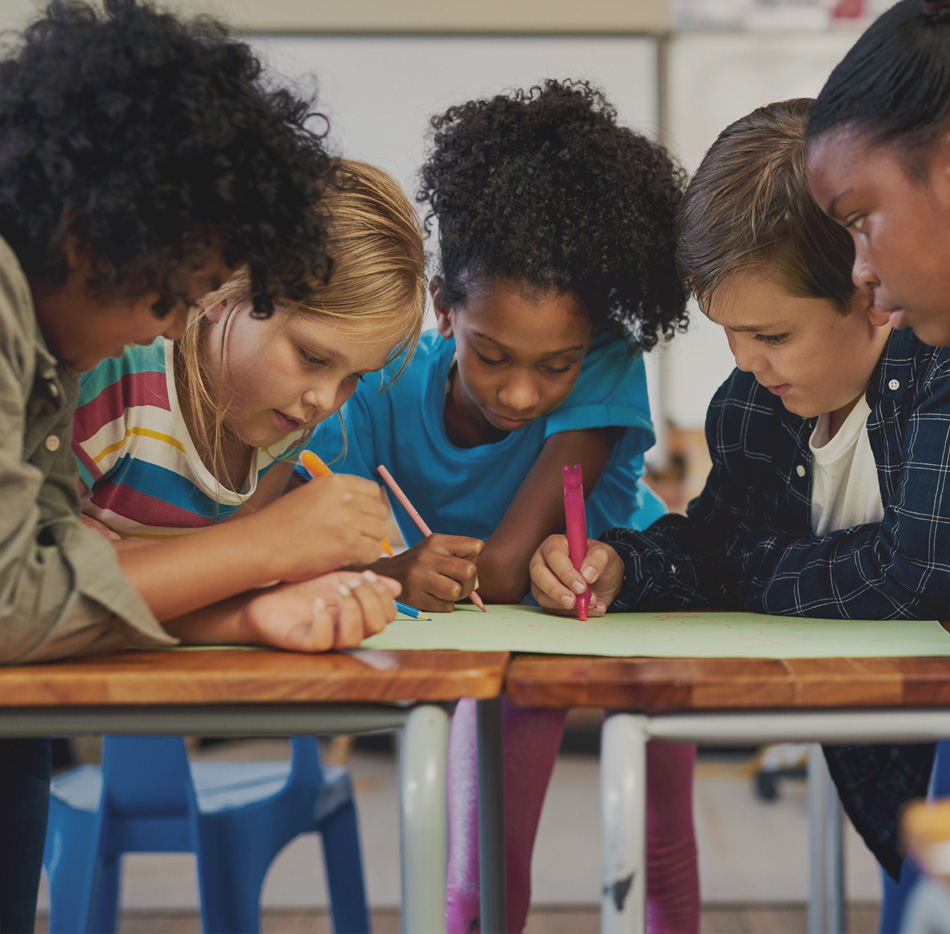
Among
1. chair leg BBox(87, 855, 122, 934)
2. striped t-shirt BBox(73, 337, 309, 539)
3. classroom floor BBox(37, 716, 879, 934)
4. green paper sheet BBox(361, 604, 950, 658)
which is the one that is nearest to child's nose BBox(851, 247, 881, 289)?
green paper sheet BBox(361, 604, 950, 658)

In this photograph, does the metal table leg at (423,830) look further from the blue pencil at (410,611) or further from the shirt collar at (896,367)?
the shirt collar at (896,367)

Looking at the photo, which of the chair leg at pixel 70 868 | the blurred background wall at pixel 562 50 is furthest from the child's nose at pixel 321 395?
the blurred background wall at pixel 562 50

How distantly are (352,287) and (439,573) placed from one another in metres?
0.30

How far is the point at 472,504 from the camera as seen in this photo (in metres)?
1.20

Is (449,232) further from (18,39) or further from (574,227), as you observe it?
(18,39)

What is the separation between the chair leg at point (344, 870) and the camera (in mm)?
1377

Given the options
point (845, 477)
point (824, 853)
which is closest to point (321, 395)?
point (845, 477)

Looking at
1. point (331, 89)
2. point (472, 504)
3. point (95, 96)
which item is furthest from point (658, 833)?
point (331, 89)

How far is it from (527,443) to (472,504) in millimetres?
99

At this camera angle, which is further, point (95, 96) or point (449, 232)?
point (449, 232)

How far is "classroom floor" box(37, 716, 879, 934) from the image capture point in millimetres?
1935

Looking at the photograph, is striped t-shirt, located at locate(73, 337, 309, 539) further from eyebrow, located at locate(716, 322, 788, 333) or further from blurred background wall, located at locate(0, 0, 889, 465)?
blurred background wall, located at locate(0, 0, 889, 465)

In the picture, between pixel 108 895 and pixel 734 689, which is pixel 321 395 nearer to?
pixel 734 689

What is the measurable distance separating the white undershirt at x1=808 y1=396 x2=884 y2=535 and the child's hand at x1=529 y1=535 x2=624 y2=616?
0.22 meters
